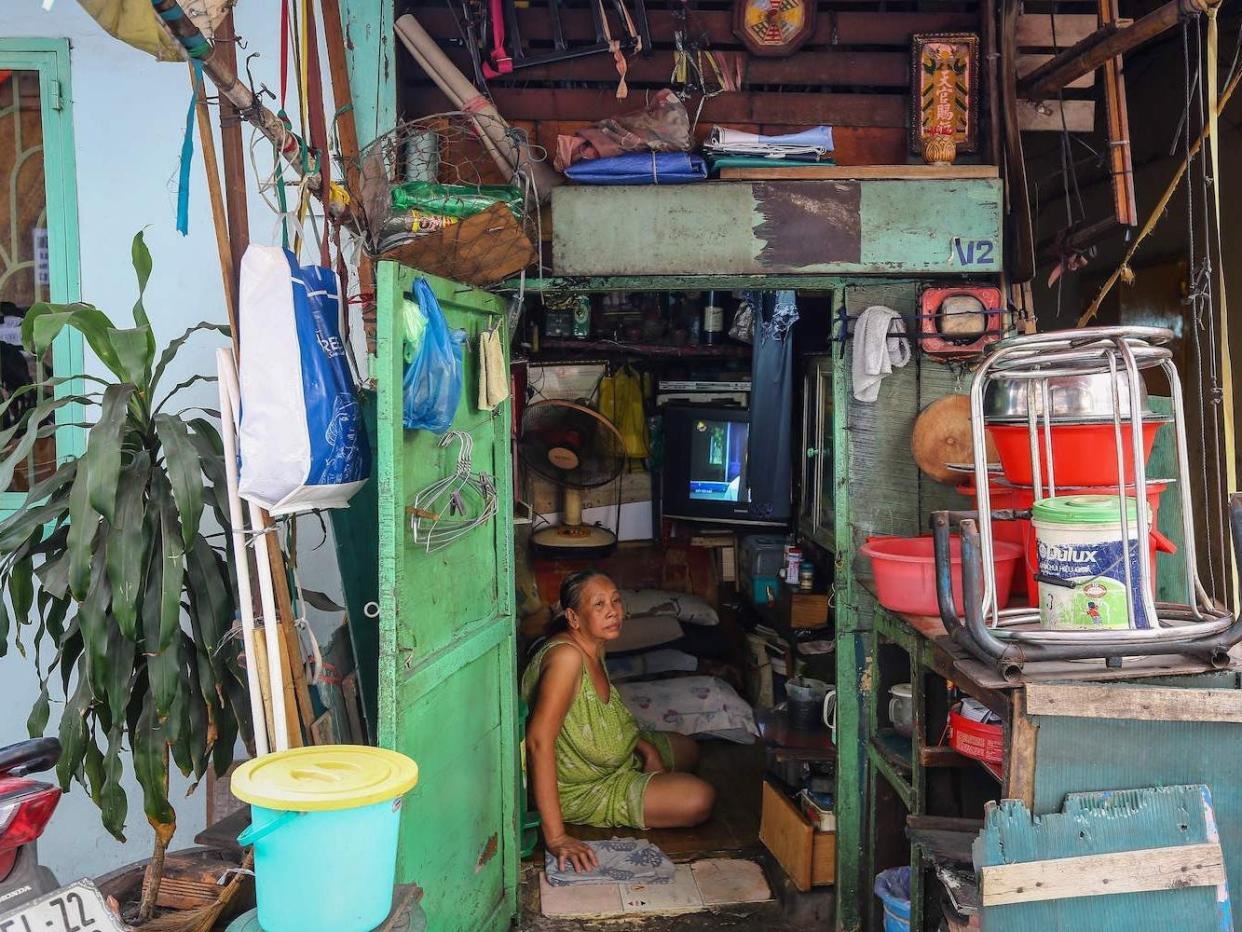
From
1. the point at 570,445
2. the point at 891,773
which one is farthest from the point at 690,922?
the point at 570,445

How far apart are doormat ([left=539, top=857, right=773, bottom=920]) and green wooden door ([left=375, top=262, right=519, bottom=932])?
12.3 inches

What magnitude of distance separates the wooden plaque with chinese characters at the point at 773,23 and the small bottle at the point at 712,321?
6.75 feet

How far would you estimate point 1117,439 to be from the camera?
83.1 inches

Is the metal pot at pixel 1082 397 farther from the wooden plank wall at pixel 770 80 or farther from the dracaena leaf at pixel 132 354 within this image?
the dracaena leaf at pixel 132 354

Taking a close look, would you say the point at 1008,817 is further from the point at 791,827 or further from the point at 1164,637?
the point at 791,827

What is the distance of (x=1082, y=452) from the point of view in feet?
8.01

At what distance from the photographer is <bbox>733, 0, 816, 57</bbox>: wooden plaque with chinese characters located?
3756mm

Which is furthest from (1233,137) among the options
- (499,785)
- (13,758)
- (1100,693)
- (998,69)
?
(13,758)

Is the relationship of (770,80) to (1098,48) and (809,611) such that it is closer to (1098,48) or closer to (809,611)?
(1098,48)

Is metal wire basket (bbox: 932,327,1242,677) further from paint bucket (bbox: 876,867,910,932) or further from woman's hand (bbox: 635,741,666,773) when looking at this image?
woman's hand (bbox: 635,741,666,773)

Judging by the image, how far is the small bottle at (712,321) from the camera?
576 centimetres

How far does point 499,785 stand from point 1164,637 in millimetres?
2310

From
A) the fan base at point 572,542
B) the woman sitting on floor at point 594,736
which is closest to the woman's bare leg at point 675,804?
the woman sitting on floor at point 594,736

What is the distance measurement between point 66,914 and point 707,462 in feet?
14.0
